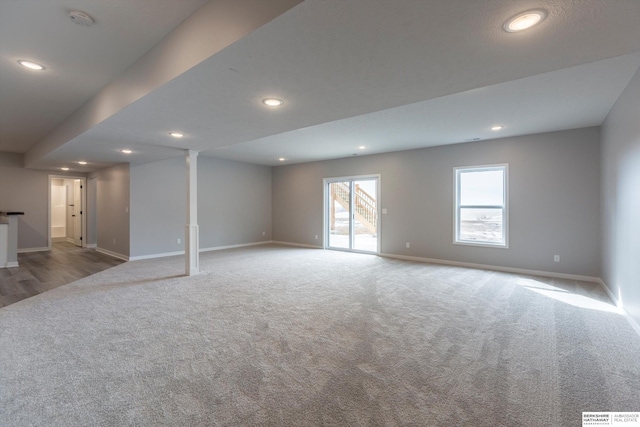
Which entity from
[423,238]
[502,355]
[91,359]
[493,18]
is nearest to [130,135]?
[91,359]

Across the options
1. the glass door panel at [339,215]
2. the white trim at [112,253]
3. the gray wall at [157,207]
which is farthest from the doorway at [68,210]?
the glass door panel at [339,215]

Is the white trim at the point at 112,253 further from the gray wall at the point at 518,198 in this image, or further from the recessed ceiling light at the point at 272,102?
the recessed ceiling light at the point at 272,102

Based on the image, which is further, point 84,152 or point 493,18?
point 84,152

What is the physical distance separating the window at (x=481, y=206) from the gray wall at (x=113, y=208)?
760 cm

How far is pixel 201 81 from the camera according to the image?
2.31 metres

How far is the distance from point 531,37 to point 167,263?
22.4ft

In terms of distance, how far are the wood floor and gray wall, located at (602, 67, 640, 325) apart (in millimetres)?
7370

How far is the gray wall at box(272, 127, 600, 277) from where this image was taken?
486cm

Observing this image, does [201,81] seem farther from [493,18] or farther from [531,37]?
[531,37]

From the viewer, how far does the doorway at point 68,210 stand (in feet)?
28.9

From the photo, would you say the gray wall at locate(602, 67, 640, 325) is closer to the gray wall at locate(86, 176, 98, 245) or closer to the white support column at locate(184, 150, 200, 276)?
the white support column at locate(184, 150, 200, 276)

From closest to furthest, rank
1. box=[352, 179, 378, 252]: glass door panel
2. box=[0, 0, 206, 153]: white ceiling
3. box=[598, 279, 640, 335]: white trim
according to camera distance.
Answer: box=[0, 0, 206, 153]: white ceiling → box=[598, 279, 640, 335]: white trim → box=[352, 179, 378, 252]: glass door panel

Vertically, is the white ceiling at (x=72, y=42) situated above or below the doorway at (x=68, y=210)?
above

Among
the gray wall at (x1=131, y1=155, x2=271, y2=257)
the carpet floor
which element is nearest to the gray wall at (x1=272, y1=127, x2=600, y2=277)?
the carpet floor
